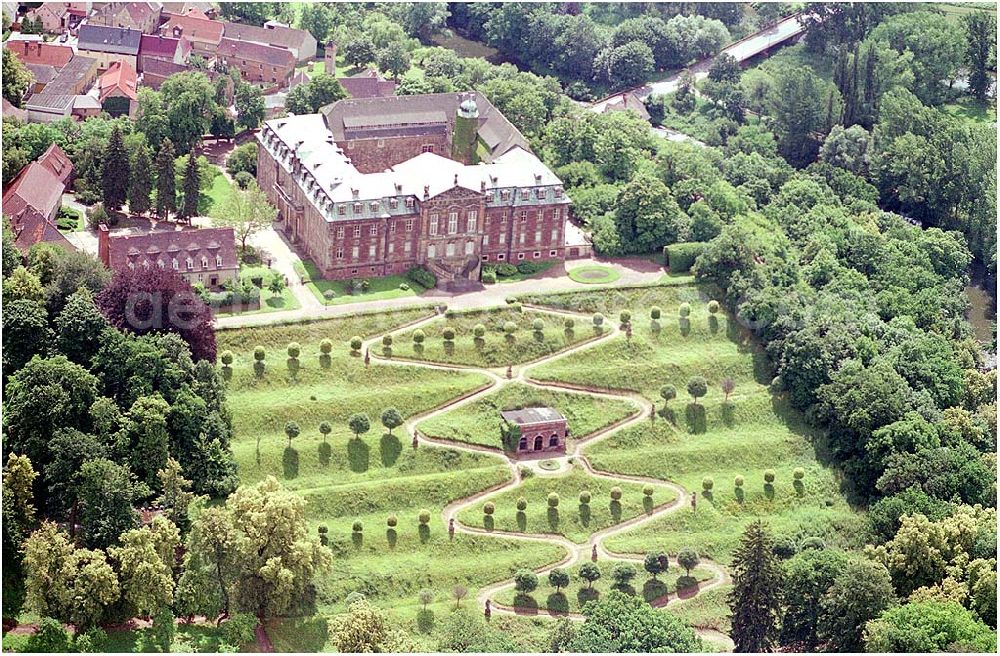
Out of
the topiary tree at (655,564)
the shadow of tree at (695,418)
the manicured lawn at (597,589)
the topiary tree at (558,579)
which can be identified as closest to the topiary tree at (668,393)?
the shadow of tree at (695,418)

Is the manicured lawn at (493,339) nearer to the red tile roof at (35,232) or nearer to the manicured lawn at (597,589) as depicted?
the manicured lawn at (597,589)

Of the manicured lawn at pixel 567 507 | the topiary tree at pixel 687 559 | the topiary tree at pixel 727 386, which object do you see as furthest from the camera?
the topiary tree at pixel 727 386

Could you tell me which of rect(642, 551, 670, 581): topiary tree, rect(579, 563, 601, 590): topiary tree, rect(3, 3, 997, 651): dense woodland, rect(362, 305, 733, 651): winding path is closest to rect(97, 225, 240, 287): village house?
rect(3, 3, 997, 651): dense woodland

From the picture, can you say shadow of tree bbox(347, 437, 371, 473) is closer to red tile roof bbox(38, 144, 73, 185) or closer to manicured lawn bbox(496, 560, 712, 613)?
manicured lawn bbox(496, 560, 712, 613)

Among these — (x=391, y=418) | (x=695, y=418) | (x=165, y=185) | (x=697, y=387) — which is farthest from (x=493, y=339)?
(x=165, y=185)

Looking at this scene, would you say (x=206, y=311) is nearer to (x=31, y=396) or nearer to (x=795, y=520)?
(x=31, y=396)

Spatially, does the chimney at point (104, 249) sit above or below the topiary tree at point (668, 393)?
above
